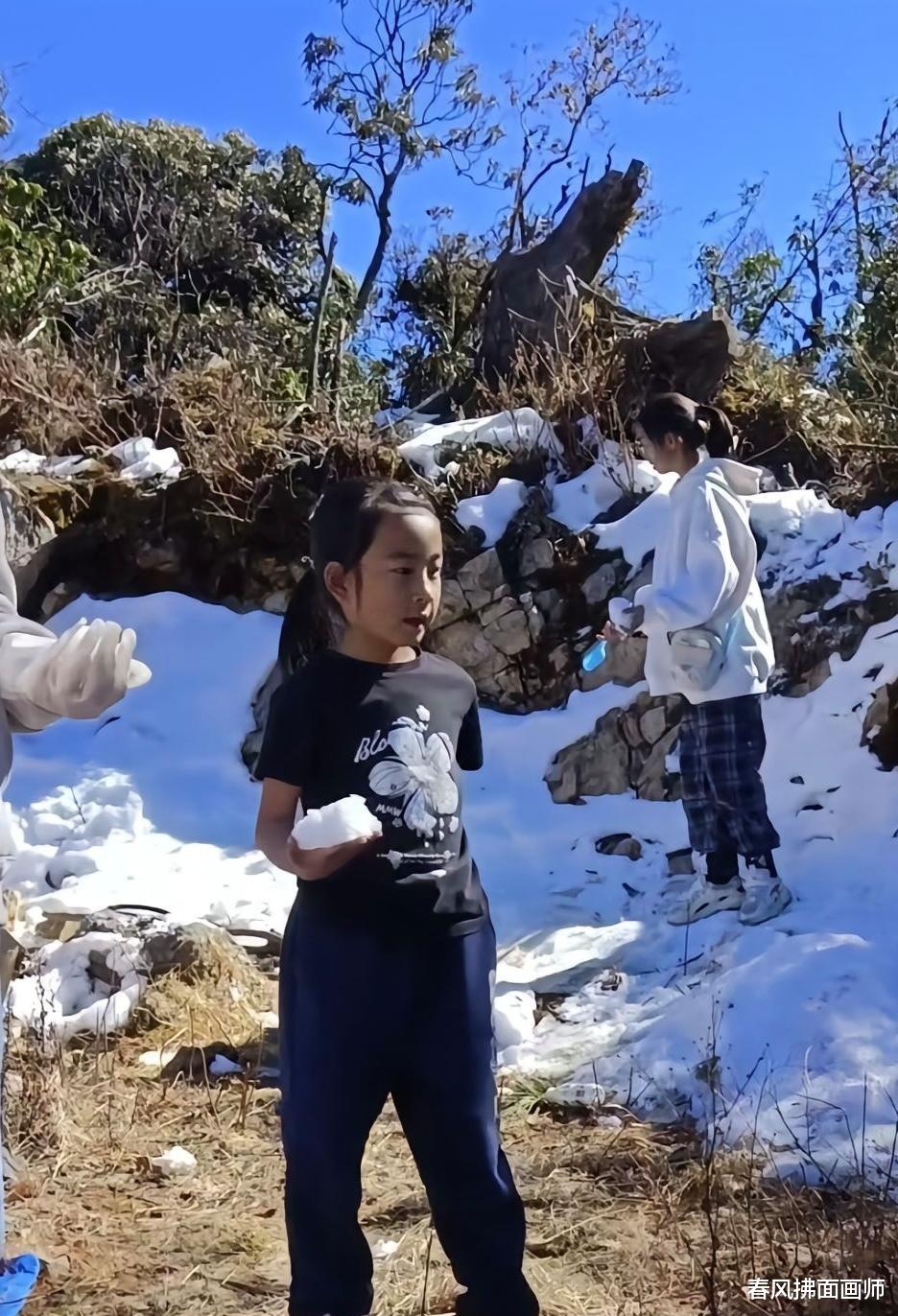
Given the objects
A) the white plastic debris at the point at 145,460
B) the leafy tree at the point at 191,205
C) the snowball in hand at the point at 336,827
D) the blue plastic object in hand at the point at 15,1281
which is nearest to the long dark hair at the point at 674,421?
the snowball in hand at the point at 336,827

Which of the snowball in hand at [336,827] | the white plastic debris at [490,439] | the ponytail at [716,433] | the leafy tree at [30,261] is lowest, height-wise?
the snowball in hand at [336,827]

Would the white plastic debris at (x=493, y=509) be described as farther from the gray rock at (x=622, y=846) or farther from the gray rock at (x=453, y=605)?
the gray rock at (x=622, y=846)

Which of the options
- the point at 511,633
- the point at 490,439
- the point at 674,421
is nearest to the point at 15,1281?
the point at 674,421

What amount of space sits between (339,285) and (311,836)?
40.6 ft

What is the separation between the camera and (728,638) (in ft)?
12.0

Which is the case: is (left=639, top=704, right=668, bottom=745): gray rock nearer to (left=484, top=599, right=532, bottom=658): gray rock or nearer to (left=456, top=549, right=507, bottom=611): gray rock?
(left=484, top=599, right=532, bottom=658): gray rock

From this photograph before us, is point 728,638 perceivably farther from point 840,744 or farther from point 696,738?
point 840,744

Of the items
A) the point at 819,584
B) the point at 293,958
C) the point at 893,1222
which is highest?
the point at 819,584

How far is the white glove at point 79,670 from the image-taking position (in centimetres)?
153

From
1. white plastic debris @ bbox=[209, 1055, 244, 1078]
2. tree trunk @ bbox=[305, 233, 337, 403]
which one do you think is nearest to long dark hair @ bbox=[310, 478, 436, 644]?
white plastic debris @ bbox=[209, 1055, 244, 1078]

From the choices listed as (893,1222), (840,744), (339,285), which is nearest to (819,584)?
(840,744)

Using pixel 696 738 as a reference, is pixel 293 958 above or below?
below

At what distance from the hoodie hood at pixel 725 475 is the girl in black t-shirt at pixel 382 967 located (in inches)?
82.1

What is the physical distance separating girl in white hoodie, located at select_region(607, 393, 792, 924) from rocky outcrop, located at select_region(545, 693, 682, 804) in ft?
4.29
